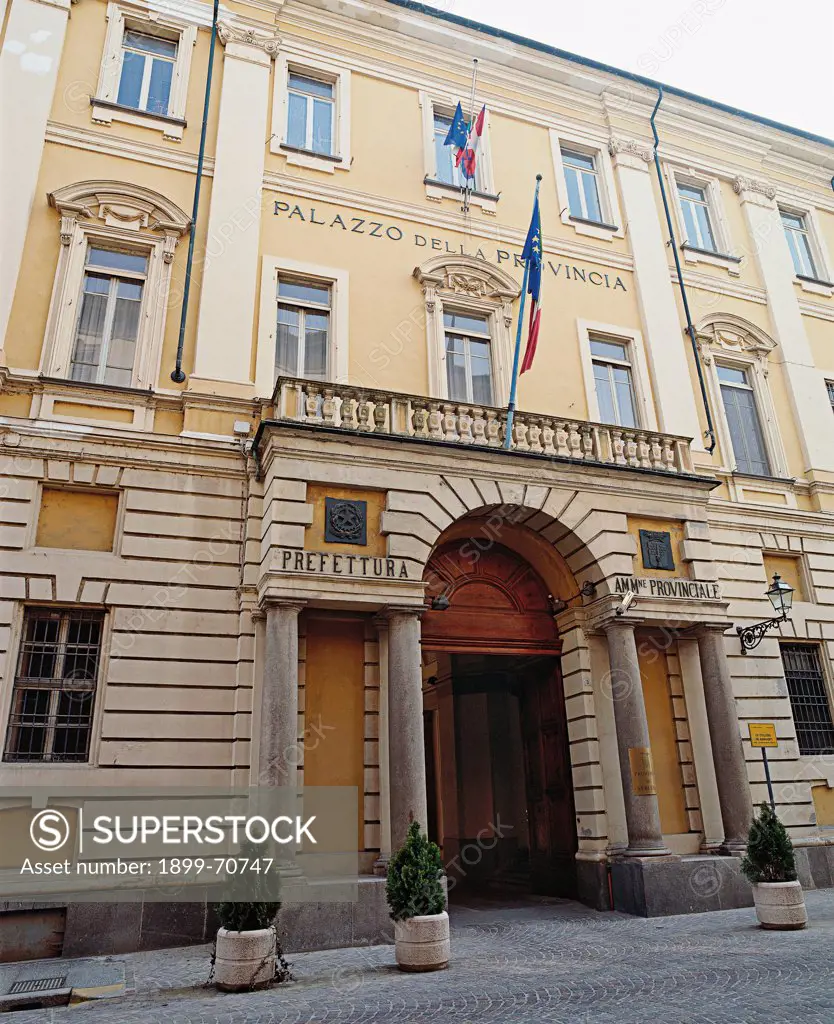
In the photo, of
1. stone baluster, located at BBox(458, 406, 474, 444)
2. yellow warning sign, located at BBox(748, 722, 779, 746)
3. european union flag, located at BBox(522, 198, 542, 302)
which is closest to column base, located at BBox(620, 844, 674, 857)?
yellow warning sign, located at BBox(748, 722, 779, 746)

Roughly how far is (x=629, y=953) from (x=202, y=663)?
253 inches

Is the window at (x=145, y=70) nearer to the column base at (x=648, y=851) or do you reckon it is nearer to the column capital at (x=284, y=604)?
the column capital at (x=284, y=604)

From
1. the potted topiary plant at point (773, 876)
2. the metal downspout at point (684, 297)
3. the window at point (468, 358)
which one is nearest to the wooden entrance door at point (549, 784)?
the potted topiary plant at point (773, 876)

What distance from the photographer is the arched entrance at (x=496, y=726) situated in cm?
1323

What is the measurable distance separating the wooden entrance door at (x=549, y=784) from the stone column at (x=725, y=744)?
2328 mm

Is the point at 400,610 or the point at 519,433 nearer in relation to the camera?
the point at 400,610

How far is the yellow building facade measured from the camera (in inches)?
431

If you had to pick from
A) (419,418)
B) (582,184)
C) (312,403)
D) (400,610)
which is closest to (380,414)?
(419,418)

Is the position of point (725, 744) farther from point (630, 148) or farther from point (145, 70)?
point (145, 70)

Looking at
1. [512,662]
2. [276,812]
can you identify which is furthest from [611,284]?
[276,812]

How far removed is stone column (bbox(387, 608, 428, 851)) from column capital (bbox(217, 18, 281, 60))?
37.9 feet

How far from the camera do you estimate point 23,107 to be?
13.2m

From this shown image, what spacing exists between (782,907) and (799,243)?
16.8m

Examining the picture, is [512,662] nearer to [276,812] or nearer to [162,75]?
[276,812]
